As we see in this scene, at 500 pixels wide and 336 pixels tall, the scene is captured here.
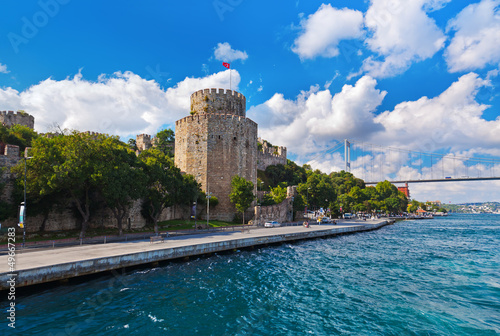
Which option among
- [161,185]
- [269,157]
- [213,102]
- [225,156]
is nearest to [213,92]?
[213,102]

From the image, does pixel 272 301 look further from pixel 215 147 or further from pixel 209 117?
pixel 209 117

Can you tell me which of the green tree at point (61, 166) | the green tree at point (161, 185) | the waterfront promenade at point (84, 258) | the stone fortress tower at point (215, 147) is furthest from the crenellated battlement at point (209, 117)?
the waterfront promenade at point (84, 258)

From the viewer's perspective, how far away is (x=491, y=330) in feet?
35.5

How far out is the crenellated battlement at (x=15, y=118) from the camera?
50.3 m

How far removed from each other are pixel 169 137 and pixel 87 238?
45.5 metres

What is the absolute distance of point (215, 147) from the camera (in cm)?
4281

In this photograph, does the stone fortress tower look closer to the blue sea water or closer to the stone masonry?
the blue sea water

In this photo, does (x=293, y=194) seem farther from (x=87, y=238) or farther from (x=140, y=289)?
(x=140, y=289)

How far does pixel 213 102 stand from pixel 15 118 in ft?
120

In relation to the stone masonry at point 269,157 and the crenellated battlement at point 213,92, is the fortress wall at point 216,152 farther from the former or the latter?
the stone masonry at point 269,157

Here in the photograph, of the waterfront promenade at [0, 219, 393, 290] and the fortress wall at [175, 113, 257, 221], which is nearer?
the waterfront promenade at [0, 219, 393, 290]

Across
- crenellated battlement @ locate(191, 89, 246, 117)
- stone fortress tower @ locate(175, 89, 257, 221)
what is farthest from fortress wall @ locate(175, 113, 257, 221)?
crenellated battlement @ locate(191, 89, 246, 117)

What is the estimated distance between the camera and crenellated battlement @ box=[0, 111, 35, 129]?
165ft

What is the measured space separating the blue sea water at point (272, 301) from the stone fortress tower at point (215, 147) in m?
21.6
